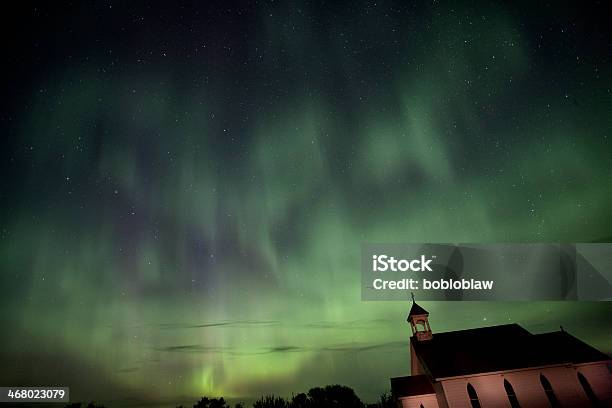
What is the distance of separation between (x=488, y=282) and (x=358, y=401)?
62493 millimetres

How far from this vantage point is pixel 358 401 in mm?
79000

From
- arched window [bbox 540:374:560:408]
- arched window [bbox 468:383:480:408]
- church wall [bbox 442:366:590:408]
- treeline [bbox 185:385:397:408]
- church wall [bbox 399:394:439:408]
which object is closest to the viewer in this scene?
church wall [bbox 442:366:590:408]

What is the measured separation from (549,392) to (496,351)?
5249 millimetres

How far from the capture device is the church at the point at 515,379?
35.8 m

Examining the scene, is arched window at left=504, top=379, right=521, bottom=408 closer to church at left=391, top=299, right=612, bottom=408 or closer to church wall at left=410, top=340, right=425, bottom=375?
church at left=391, top=299, right=612, bottom=408

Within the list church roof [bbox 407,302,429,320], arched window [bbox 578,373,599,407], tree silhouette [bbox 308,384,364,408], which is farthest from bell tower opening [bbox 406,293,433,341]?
tree silhouette [bbox 308,384,364,408]

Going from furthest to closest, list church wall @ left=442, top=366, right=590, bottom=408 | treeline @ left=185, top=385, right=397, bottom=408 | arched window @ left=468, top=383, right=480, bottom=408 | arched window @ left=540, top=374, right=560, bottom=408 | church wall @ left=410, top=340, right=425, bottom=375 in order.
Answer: treeline @ left=185, top=385, right=397, bottom=408 < church wall @ left=410, top=340, right=425, bottom=375 < arched window @ left=468, top=383, right=480, bottom=408 < arched window @ left=540, top=374, right=560, bottom=408 < church wall @ left=442, top=366, right=590, bottom=408

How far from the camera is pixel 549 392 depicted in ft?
120

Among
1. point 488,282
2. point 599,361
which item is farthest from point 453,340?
point 488,282

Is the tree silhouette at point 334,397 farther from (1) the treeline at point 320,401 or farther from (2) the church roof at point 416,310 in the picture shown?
(2) the church roof at point 416,310

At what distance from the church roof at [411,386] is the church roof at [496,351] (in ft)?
4.24

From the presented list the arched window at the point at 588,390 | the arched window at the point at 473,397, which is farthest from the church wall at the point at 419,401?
the arched window at the point at 588,390

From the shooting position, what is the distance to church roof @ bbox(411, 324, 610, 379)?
37188 millimetres

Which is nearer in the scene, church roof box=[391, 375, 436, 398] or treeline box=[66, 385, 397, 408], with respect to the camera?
church roof box=[391, 375, 436, 398]
